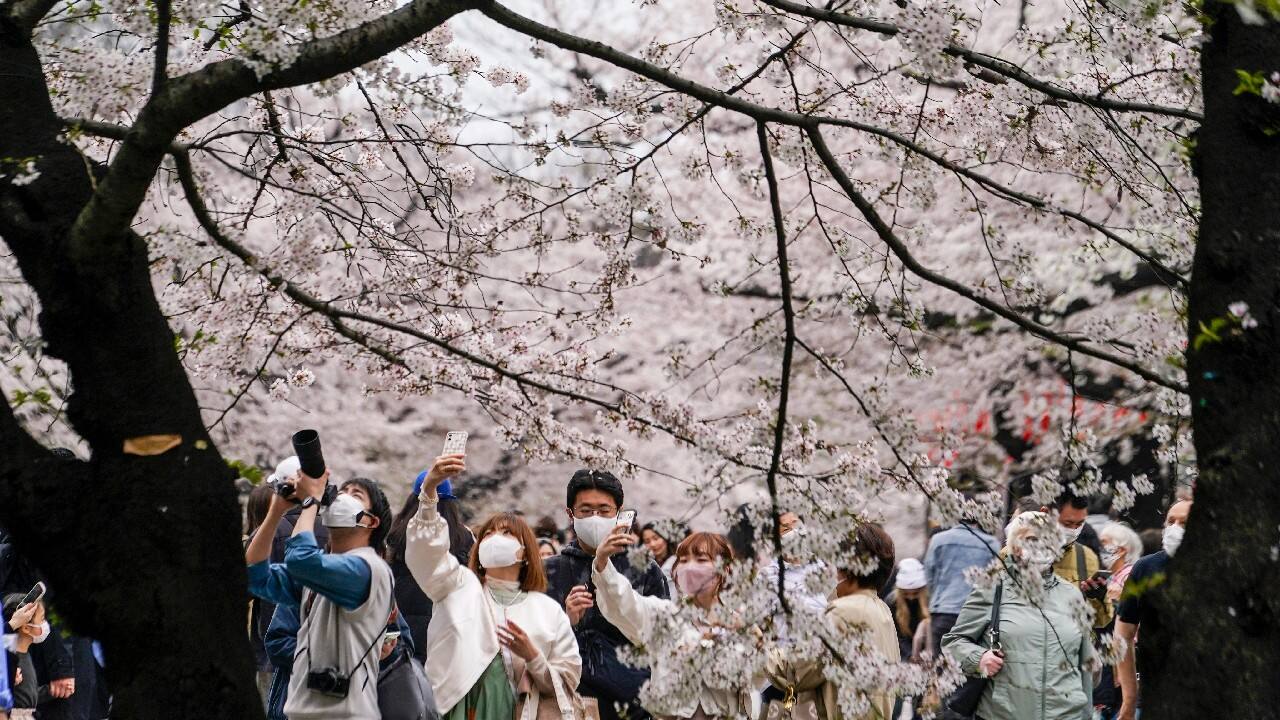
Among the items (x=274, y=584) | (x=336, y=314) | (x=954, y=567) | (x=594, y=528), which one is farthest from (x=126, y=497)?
(x=954, y=567)

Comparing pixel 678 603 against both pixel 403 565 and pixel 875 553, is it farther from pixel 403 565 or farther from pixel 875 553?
pixel 403 565

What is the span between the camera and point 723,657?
3.62 metres

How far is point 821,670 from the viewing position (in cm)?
475

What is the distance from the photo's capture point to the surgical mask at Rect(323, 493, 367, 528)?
441 cm

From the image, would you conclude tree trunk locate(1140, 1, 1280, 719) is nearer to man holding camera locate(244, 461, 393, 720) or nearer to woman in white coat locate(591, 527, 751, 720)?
woman in white coat locate(591, 527, 751, 720)

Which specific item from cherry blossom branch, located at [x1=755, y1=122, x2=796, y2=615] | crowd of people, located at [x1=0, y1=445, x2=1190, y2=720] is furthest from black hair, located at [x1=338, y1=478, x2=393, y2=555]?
cherry blossom branch, located at [x1=755, y1=122, x2=796, y2=615]

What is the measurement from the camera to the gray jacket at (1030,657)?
17.5 feet

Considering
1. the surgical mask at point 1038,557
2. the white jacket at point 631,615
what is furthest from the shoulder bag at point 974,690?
the surgical mask at point 1038,557

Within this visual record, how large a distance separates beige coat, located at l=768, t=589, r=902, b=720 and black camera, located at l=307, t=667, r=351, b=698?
1.61 meters

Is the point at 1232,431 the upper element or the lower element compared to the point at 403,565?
upper

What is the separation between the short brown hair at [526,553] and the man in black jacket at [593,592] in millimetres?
177

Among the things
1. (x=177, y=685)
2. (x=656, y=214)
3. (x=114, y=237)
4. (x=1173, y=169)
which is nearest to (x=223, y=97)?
(x=114, y=237)

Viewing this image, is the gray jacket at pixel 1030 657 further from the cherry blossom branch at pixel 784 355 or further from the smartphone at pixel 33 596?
the smartphone at pixel 33 596

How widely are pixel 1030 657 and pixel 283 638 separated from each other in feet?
10.5
